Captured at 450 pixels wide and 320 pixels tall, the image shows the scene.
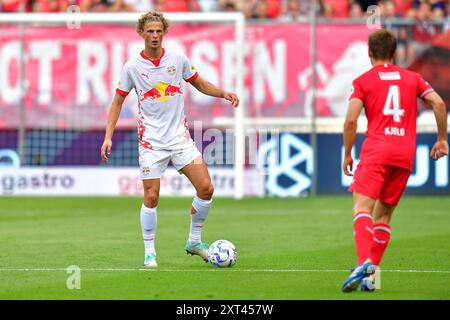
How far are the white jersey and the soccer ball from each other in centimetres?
104

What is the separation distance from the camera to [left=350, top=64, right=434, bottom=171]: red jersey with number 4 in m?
9.09

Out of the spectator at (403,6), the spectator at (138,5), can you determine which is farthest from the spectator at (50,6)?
the spectator at (403,6)

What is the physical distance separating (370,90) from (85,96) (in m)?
15.0

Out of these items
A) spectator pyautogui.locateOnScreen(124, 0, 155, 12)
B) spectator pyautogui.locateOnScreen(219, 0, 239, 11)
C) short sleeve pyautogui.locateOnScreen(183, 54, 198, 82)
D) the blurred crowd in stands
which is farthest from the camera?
spectator pyautogui.locateOnScreen(124, 0, 155, 12)

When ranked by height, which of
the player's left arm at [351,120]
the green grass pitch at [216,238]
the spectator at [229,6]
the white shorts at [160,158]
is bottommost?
the green grass pitch at [216,238]

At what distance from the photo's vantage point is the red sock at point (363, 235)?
889cm

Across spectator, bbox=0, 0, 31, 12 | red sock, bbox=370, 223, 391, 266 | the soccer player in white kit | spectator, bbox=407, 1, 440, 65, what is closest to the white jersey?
the soccer player in white kit

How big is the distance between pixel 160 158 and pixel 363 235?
9.17ft

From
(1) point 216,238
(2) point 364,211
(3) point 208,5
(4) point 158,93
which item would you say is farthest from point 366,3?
(2) point 364,211

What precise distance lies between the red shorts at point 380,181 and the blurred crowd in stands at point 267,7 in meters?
14.4

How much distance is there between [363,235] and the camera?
8.94m

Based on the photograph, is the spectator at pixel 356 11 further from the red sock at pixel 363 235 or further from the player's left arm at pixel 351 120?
the red sock at pixel 363 235

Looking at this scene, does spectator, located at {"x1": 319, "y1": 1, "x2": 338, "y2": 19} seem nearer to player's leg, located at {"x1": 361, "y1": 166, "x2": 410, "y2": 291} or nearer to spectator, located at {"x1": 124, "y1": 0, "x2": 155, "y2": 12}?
spectator, located at {"x1": 124, "y1": 0, "x2": 155, "y2": 12}

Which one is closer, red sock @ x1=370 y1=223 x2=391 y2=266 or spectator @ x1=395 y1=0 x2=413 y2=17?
red sock @ x1=370 y1=223 x2=391 y2=266
